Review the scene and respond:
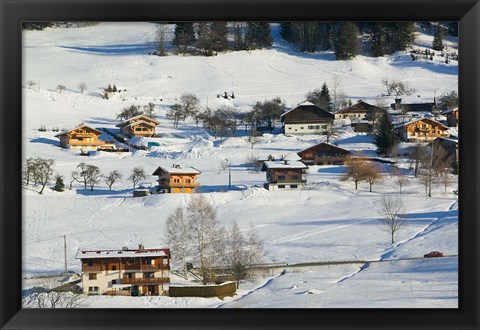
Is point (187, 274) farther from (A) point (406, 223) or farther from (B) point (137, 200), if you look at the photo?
(A) point (406, 223)

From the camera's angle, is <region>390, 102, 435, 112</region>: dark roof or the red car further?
<region>390, 102, 435, 112</region>: dark roof

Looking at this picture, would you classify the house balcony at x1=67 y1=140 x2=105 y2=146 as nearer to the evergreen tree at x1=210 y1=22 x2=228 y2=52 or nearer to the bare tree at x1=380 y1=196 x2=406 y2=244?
the evergreen tree at x1=210 y1=22 x2=228 y2=52

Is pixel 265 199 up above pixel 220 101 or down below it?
below

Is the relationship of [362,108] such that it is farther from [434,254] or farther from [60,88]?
[60,88]

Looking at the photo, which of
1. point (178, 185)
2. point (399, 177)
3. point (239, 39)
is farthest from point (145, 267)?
point (399, 177)

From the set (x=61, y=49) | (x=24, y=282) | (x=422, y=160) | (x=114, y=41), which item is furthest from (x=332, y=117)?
(x=24, y=282)

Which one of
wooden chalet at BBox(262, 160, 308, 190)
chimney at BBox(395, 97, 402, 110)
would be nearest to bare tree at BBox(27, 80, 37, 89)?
wooden chalet at BBox(262, 160, 308, 190)
